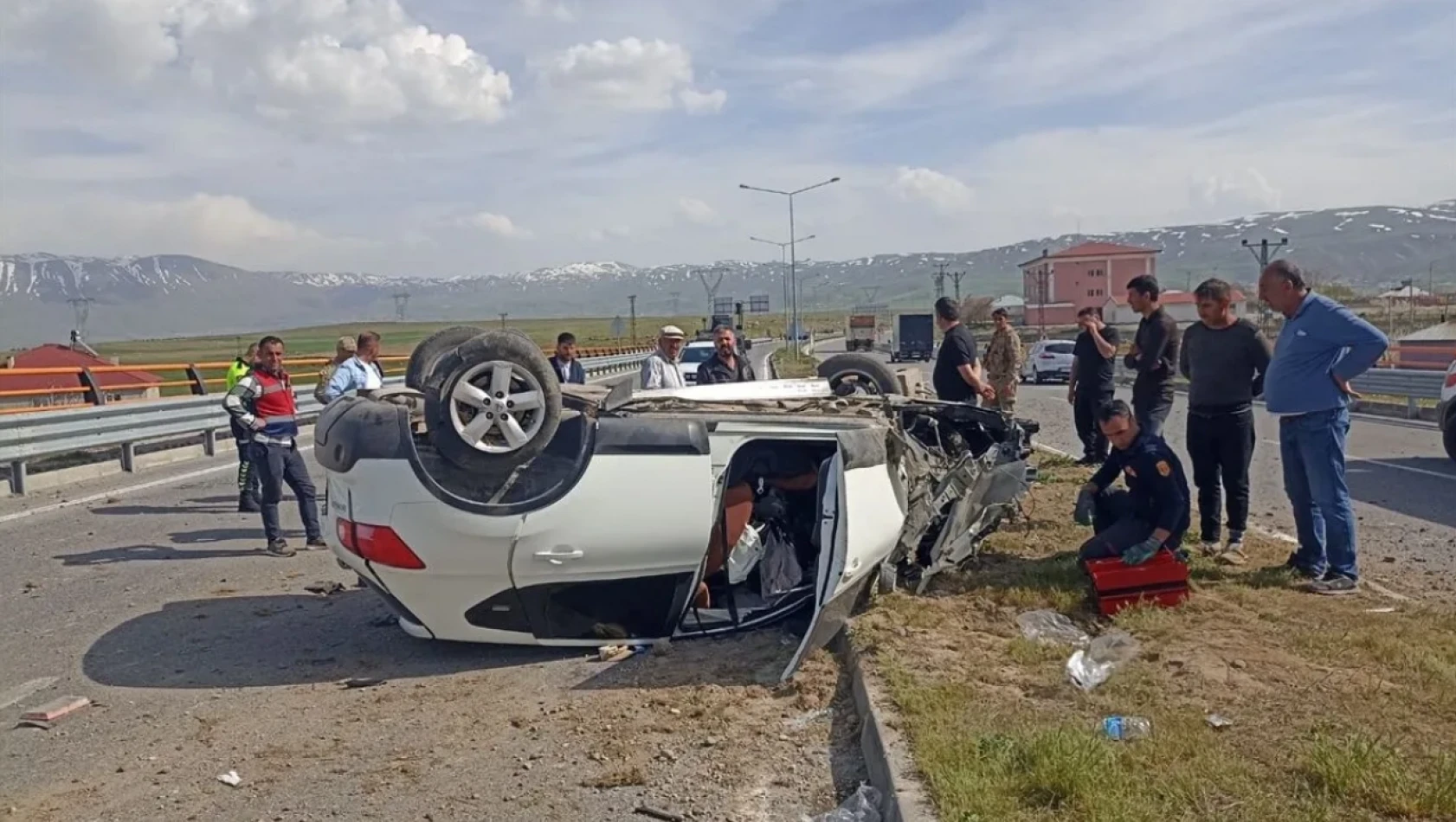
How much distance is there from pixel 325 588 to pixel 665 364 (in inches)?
117

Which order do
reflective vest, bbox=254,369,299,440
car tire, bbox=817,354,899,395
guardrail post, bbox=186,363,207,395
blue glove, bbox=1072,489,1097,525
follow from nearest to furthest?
blue glove, bbox=1072,489,1097,525
car tire, bbox=817,354,899,395
reflective vest, bbox=254,369,299,440
guardrail post, bbox=186,363,207,395

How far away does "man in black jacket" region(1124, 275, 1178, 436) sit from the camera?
8320mm

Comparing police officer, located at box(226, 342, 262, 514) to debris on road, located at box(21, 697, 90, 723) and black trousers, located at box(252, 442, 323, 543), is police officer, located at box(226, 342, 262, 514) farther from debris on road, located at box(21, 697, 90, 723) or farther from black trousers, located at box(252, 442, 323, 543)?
debris on road, located at box(21, 697, 90, 723)

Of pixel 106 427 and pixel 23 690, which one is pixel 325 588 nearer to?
pixel 23 690

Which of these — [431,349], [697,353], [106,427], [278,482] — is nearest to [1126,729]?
[431,349]

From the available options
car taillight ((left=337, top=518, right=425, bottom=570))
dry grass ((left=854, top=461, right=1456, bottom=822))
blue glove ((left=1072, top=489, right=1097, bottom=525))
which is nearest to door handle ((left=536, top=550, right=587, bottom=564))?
car taillight ((left=337, top=518, right=425, bottom=570))

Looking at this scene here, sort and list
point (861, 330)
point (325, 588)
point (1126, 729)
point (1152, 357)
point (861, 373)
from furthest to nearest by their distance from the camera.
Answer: point (861, 330) < point (1152, 357) < point (861, 373) < point (325, 588) < point (1126, 729)

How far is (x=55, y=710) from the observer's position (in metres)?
4.83

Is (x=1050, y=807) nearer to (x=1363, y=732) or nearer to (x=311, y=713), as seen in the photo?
(x=1363, y=732)

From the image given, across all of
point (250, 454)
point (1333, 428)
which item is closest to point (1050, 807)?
point (1333, 428)

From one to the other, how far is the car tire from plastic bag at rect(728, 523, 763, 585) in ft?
8.06

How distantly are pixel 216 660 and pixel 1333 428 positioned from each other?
5926 millimetres

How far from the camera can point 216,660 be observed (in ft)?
18.5

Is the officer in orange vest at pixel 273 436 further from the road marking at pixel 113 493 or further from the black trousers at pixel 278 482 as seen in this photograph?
the road marking at pixel 113 493
